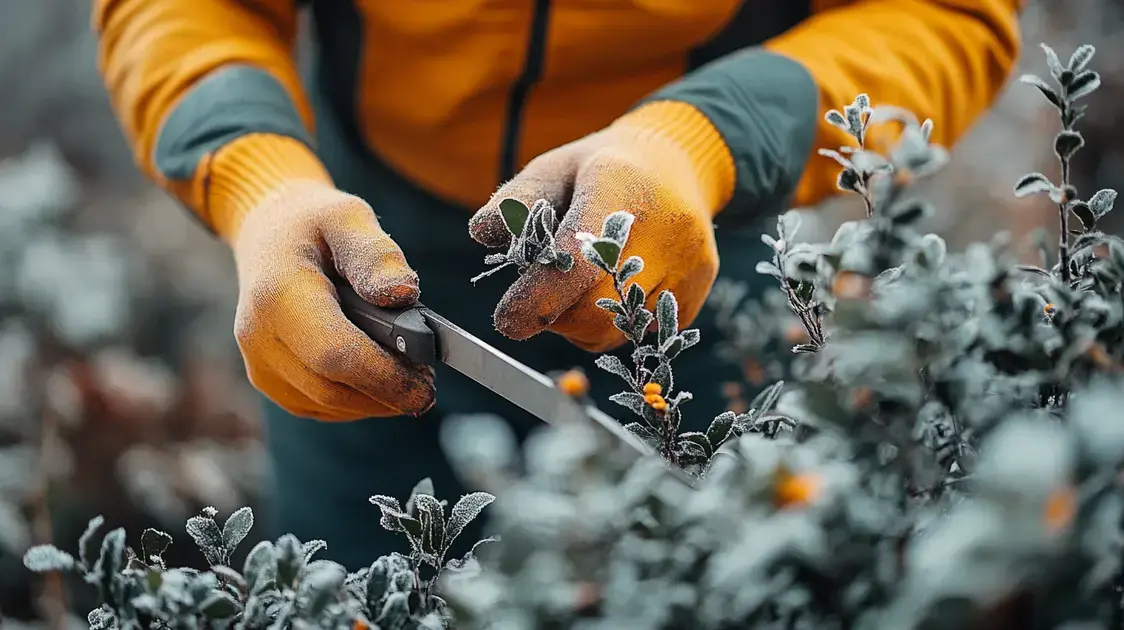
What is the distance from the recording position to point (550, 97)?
56.4 inches

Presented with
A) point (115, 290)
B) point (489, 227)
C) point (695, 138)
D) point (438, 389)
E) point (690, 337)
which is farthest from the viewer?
point (115, 290)

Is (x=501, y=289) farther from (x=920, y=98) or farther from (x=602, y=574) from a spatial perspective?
(x=602, y=574)

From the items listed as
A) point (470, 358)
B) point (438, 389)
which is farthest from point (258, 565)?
point (438, 389)

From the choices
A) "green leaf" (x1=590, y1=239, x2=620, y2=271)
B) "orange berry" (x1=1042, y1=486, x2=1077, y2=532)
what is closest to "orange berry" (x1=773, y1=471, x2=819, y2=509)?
"orange berry" (x1=1042, y1=486, x2=1077, y2=532)

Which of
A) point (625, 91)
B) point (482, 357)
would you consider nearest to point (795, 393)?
point (482, 357)

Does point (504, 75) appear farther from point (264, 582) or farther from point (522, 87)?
point (264, 582)

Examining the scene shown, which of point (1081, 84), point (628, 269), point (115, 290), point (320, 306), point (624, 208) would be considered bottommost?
point (115, 290)

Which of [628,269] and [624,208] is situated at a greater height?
[628,269]

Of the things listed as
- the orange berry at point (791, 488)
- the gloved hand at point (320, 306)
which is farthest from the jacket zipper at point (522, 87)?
the orange berry at point (791, 488)

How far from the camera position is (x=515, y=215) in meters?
0.79

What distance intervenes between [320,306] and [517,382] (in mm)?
294

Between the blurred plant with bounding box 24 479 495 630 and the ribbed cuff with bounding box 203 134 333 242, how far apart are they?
56cm

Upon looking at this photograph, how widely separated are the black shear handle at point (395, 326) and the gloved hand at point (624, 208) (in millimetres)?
72

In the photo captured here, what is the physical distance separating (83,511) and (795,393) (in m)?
2.00
